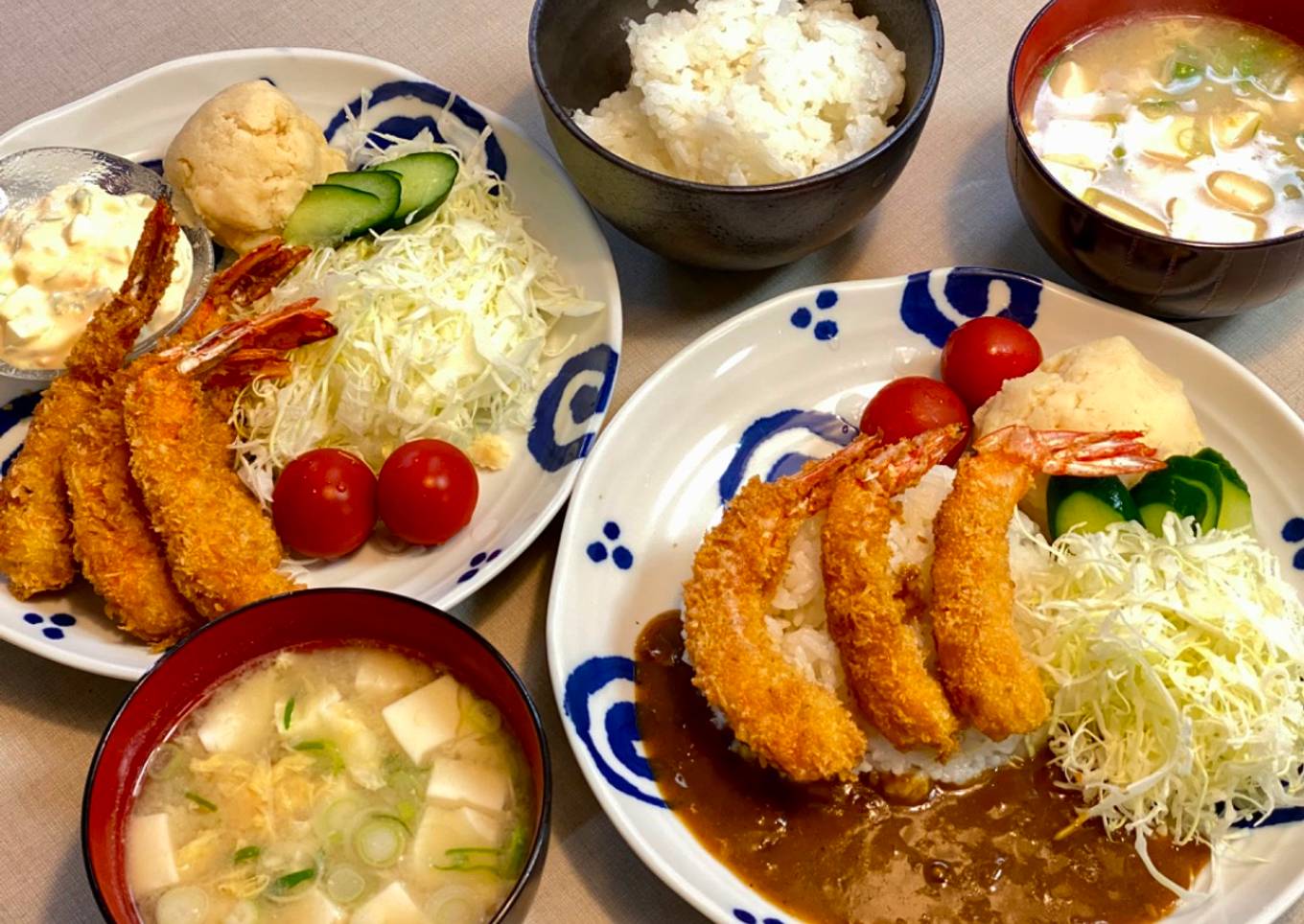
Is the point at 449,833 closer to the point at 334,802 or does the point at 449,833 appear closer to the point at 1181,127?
the point at 334,802

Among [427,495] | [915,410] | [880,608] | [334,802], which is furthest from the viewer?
[915,410]

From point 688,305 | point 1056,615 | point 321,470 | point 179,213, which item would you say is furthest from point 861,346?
point 179,213

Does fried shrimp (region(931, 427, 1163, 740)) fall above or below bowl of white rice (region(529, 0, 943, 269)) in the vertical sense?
below

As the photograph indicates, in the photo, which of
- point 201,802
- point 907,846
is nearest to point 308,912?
point 201,802

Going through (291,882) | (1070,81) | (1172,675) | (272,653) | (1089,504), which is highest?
(1070,81)

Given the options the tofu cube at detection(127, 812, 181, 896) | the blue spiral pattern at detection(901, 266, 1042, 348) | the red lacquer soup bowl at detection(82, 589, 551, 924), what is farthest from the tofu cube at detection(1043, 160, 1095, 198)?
the tofu cube at detection(127, 812, 181, 896)

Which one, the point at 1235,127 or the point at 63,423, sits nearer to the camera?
the point at 63,423

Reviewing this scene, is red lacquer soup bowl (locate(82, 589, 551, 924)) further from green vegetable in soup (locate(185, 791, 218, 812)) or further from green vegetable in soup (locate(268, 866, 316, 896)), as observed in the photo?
green vegetable in soup (locate(268, 866, 316, 896))

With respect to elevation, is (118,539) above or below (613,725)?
above
